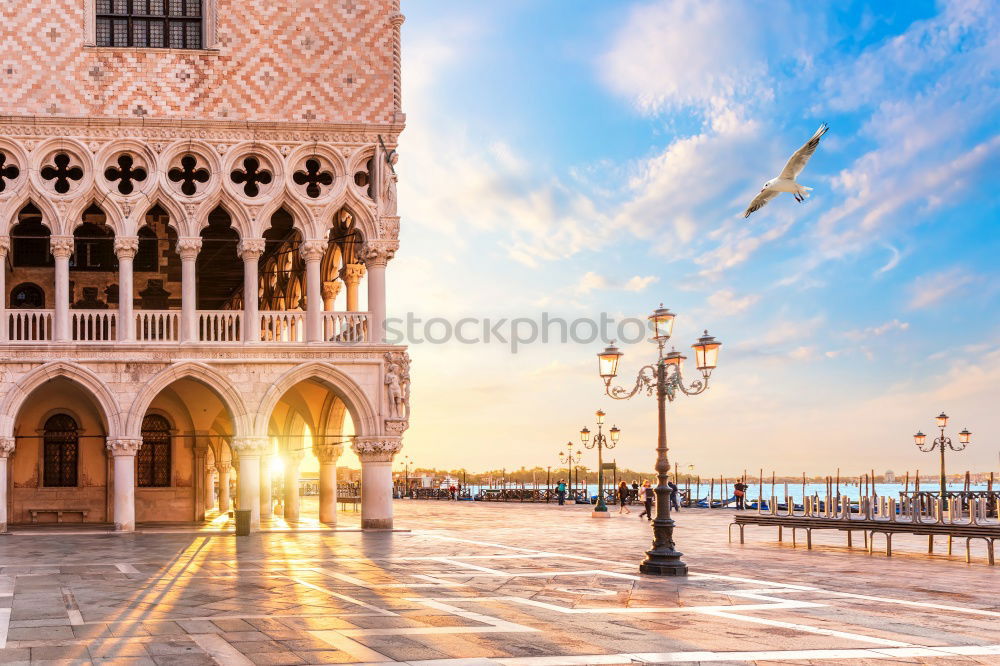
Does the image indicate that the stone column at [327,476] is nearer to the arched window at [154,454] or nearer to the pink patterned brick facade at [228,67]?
the arched window at [154,454]

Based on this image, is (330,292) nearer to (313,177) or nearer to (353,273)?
(353,273)

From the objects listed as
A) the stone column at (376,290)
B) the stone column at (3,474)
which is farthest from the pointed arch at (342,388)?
the stone column at (3,474)

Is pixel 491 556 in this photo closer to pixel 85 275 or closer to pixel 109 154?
pixel 109 154

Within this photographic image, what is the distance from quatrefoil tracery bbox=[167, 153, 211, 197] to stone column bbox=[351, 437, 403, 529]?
816 cm

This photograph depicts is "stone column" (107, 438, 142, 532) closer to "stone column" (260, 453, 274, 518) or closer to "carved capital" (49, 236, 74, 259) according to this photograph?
"carved capital" (49, 236, 74, 259)

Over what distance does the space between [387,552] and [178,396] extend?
14546 mm

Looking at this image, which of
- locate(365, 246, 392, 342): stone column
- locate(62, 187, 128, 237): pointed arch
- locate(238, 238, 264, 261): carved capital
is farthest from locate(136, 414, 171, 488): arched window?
locate(365, 246, 392, 342): stone column

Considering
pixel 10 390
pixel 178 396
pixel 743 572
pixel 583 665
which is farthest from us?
pixel 178 396

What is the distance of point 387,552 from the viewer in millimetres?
20562

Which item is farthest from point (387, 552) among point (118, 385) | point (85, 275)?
point (85, 275)

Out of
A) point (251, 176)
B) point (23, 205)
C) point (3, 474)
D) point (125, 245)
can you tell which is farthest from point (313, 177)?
point (3, 474)

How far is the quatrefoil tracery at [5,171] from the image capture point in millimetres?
27297

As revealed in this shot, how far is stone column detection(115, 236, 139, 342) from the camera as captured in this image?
1069 inches

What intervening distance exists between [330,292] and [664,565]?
74.0ft
